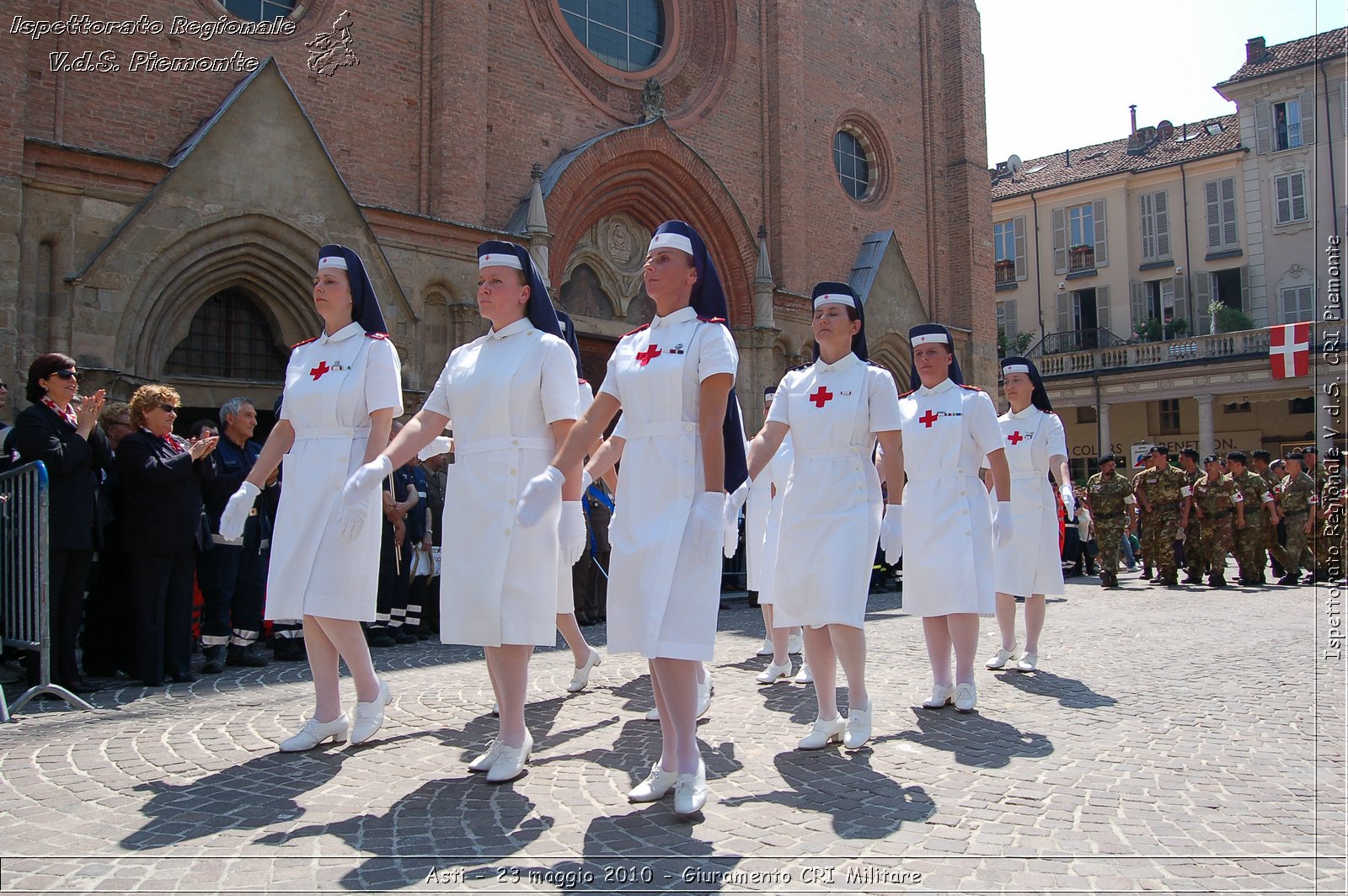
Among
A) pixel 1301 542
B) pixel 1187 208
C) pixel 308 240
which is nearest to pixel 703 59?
pixel 308 240

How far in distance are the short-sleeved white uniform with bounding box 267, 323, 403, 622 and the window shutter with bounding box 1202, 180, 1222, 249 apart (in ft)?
149

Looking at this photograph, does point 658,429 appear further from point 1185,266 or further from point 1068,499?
point 1185,266

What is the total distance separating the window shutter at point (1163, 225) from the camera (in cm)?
4359

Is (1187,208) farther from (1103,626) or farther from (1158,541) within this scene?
(1103,626)

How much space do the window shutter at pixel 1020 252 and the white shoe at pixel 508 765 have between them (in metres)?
47.4

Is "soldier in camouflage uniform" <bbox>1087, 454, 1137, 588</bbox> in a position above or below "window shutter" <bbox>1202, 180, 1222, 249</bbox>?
below

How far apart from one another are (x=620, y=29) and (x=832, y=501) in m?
16.4

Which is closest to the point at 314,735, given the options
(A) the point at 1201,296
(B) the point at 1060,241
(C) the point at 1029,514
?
(C) the point at 1029,514

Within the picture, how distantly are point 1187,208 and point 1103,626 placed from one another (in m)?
38.8

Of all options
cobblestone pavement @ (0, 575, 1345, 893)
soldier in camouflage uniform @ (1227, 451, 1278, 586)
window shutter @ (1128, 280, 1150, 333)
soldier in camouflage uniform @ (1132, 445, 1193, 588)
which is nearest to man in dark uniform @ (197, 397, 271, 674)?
cobblestone pavement @ (0, 575, 1345, 893)

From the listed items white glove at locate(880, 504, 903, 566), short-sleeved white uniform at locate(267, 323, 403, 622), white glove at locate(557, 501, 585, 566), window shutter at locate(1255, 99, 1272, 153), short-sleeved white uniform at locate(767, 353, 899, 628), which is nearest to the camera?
white glove at locate(557, 501, 585, 566)

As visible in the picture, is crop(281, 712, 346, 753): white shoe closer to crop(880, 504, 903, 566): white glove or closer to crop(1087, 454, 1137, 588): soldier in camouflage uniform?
crop(880, 504, 903, 566): white glove

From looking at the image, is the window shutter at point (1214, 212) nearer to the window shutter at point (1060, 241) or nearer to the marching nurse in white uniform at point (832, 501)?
the window shutter at point (1060, 241)

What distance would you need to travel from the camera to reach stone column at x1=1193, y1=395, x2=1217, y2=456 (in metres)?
38.2
